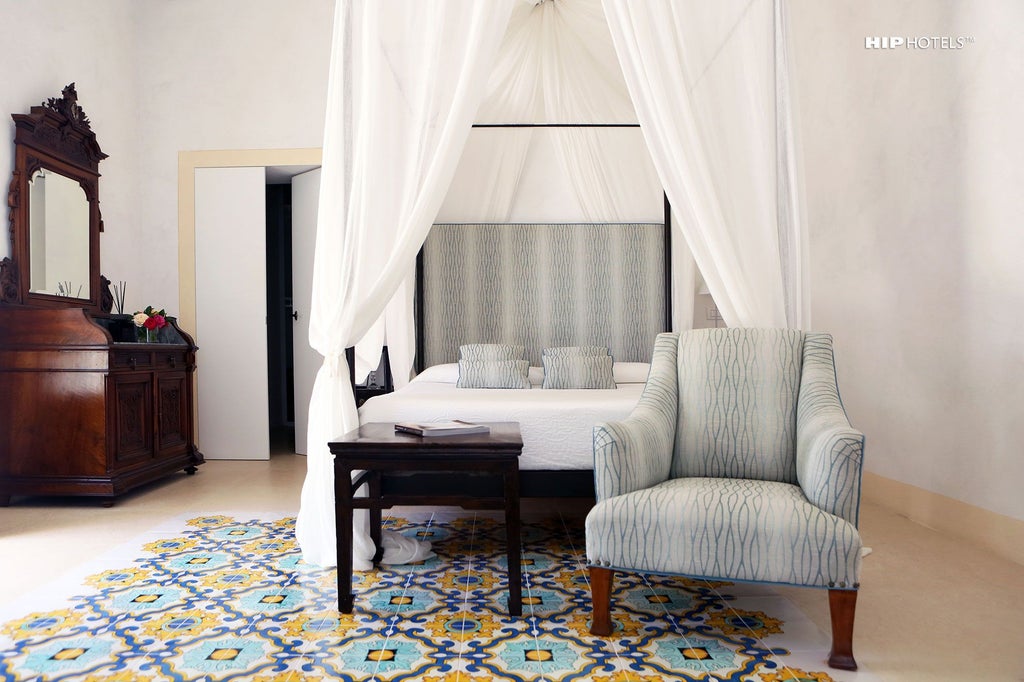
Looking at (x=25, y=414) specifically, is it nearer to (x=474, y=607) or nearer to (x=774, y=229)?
(x=474, y=607)

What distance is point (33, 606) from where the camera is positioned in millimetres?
2463

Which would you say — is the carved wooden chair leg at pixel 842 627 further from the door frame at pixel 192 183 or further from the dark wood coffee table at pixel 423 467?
the door frame at pixel 192 183

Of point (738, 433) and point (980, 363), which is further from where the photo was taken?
point (980, 363)

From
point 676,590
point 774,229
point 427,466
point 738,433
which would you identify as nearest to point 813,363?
point 738,433

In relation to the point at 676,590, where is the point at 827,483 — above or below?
above

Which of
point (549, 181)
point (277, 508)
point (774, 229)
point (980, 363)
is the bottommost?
point (277, 508)

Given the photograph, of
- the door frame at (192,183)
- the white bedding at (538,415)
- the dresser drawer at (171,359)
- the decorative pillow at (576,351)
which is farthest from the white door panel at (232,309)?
the white bedding at (538,415)

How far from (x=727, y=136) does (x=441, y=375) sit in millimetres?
2302

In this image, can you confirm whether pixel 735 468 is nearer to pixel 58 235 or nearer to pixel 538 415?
pixel 538 415

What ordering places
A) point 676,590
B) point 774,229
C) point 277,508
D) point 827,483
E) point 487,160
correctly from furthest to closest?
1. point 487,160
2. point 277,508
3. point 774,229
4. point 676,590
5. point 827,483

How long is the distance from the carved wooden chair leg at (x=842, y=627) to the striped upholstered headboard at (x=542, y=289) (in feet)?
9.50

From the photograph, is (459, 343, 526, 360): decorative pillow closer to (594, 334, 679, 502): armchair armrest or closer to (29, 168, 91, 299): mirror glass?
(594, 334, 679, 502): armchair armrest

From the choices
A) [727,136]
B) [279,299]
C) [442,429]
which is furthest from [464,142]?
[279,299]

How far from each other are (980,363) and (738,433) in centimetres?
135
